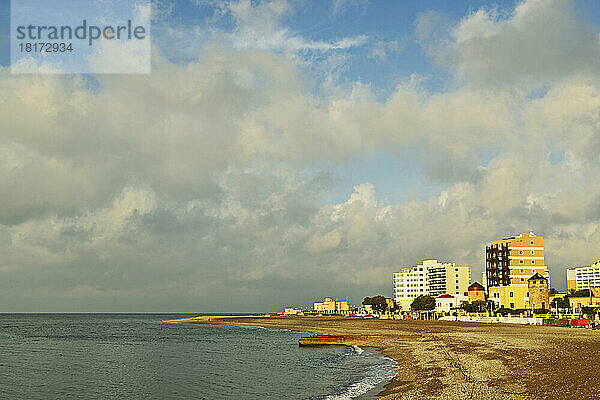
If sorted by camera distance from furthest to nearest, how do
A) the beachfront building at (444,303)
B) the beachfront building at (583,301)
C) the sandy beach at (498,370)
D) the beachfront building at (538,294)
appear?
1. the beachfront building at (444,303)
2. the beachfront building at (583,301)
3. the beachfront building at (538,294)
4. the sandy beach at (498,370)

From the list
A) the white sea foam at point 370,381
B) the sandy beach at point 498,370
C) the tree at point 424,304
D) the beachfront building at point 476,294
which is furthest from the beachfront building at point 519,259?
the white sea foam at point 370,381

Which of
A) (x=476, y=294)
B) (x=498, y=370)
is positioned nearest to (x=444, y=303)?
(x=476, y=294)

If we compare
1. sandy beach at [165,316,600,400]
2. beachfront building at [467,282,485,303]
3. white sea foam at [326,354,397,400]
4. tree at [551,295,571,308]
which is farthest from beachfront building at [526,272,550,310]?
white sea foam at [326,354,397,400]

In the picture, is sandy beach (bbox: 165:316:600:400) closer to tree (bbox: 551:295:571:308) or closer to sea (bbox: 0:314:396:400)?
sea (bbox: 0:314:396:400)

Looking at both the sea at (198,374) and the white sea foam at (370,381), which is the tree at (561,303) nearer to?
the sea at (198,374)

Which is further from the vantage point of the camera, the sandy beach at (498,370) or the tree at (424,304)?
the tree at (424,304)

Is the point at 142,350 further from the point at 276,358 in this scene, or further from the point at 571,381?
the point at 571,381

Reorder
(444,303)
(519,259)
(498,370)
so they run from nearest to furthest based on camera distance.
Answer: (498,370) < (444,303) < (519,259)

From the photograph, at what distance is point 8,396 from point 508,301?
152 meters

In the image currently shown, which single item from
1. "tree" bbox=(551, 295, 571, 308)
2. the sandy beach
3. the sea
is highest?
the sandy beach

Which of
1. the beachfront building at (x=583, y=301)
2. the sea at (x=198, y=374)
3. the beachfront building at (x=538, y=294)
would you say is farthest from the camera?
the beachfront building at (x=583, y=301)

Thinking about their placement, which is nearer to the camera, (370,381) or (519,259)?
(370,381)

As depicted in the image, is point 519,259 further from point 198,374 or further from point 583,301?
point 198,374

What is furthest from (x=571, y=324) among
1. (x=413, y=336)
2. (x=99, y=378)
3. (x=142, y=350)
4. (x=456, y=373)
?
(x=99, y=378)
